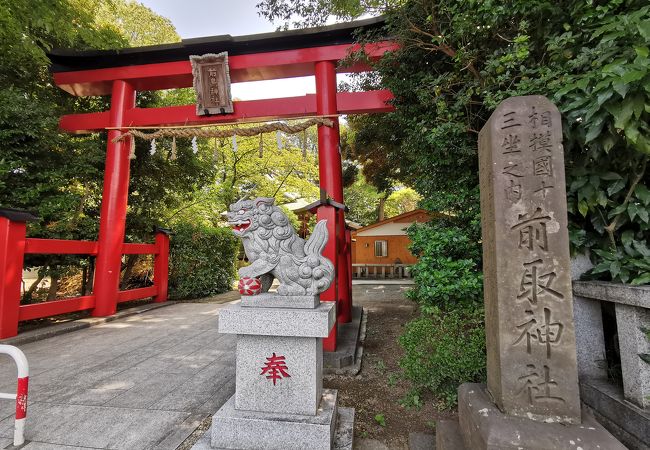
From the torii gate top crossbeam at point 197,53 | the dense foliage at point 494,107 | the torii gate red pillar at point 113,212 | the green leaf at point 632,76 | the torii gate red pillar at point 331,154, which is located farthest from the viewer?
the torii gate red pillar at point 113,212

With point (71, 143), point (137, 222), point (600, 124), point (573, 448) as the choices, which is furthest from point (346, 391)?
point (71, 143)

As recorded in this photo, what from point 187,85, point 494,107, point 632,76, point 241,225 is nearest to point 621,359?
point 632,76

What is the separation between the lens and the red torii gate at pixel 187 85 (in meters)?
6.61

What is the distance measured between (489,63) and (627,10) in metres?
1.19

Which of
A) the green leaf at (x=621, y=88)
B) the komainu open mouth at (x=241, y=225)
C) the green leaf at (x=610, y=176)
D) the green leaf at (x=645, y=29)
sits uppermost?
the green leaf at (x=645, y=29)

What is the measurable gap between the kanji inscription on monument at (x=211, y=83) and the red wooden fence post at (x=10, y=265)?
13.9ft

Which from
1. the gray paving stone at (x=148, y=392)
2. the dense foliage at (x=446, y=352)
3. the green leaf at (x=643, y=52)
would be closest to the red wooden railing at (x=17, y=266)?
the gray paving stone at (x=148, y=392)

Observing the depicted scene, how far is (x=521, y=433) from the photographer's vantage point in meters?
1.92

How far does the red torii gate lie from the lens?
6.61 meters

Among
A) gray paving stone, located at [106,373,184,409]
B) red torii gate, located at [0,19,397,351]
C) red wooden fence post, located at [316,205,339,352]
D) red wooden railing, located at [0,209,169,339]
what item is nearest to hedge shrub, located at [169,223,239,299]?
red torii gate, located at [0,19,397,351]

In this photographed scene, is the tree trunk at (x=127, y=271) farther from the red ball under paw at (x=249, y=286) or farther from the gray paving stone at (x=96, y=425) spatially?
the red ball under paw at (x=249, y=286)

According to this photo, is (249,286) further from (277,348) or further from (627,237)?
(627,237)

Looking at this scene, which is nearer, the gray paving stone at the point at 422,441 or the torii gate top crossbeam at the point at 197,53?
the gray paving stone at the point at 422,441

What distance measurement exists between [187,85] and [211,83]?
1448 millimetres
